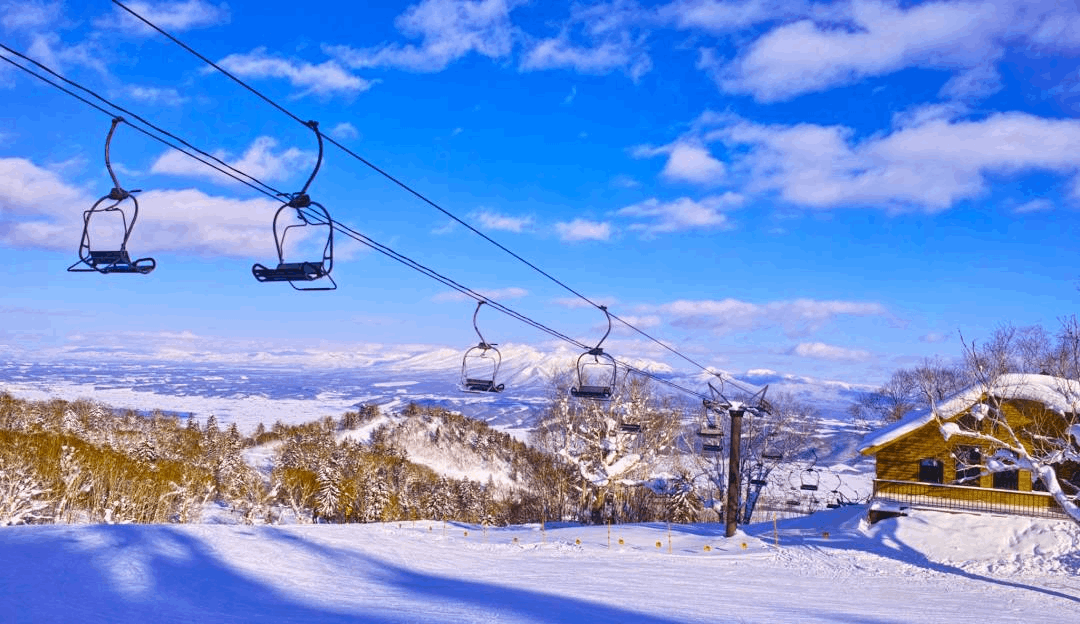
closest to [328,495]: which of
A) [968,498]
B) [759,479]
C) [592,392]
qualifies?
[759,479]

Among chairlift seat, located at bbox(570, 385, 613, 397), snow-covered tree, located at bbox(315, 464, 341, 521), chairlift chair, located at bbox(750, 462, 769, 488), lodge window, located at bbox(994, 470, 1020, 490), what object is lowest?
snow-covered tree, located at bbox(315, 464, 341, 521)

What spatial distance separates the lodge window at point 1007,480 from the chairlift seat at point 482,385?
2618 centimetres

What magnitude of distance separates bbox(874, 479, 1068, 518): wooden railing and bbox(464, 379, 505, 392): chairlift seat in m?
22.0

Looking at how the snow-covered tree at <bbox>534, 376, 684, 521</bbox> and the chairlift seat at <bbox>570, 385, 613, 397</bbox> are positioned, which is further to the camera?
the snow-covered tree at <bbox>534, 376, 684, 521</bbox>

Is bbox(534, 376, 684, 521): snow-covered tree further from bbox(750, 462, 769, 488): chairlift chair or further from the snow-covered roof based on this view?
the snow-covered roof

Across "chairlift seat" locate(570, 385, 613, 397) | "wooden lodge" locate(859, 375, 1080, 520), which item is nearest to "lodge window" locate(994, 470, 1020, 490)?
"wooden lodge" locate(859, 375, 1080, 520)

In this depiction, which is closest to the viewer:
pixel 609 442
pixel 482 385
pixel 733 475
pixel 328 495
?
pixel 482 385

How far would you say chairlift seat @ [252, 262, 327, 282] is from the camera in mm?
7074

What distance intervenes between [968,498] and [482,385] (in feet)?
82.7

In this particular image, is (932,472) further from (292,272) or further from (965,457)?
(292,272)

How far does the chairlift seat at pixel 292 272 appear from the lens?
23.2ft

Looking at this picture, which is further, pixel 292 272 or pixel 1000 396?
pixel 1000 396

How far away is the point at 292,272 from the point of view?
7.13m

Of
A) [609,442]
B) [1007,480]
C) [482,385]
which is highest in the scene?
[482,385]
